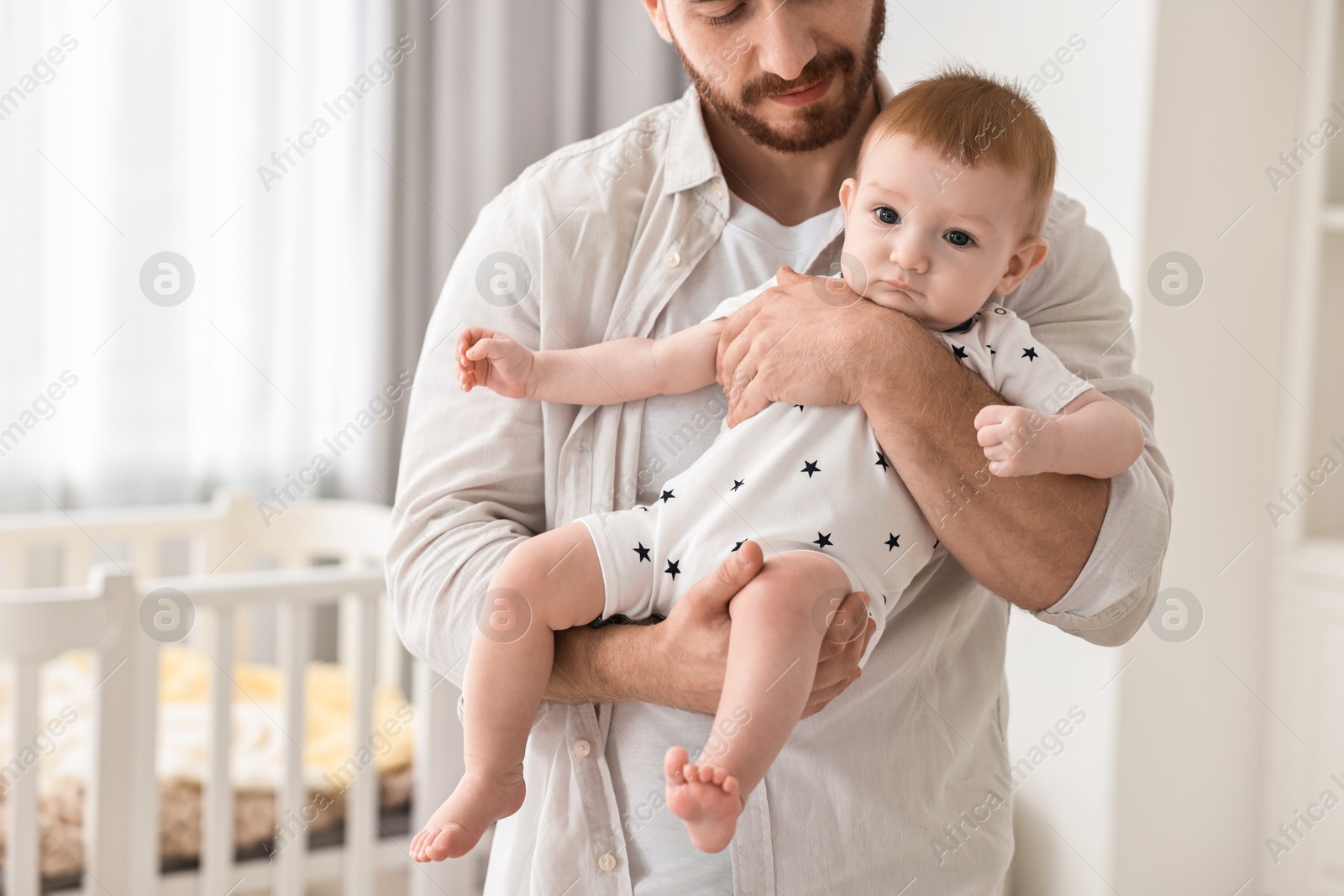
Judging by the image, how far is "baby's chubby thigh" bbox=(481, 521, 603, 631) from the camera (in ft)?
3.02

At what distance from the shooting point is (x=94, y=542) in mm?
2451

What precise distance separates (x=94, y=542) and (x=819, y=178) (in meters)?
2.02

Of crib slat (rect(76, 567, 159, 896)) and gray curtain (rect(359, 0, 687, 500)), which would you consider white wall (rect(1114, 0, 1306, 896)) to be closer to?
gray curtain (rect(359, 0, 687, 500))

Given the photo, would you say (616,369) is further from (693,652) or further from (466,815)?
(466,815)

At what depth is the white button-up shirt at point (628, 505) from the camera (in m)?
0.97

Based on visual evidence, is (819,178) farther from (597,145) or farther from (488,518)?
(488,518)

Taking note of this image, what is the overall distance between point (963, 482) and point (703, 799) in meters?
0.34

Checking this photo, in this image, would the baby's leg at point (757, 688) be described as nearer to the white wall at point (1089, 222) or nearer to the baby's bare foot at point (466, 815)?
the baby's bare foot at point (466, 815)

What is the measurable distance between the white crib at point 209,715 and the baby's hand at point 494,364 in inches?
39.3

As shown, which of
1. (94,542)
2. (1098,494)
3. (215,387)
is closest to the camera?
(1098,494)

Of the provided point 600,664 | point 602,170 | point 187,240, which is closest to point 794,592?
point 600,664

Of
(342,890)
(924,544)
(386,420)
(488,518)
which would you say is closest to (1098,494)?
(924,544)

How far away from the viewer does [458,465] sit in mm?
1020

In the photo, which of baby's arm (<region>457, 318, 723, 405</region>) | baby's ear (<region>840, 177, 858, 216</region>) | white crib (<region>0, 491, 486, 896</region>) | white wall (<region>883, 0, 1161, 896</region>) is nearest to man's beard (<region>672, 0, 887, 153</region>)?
baby's ear (<region>840, 177, 858, 216</region>)
